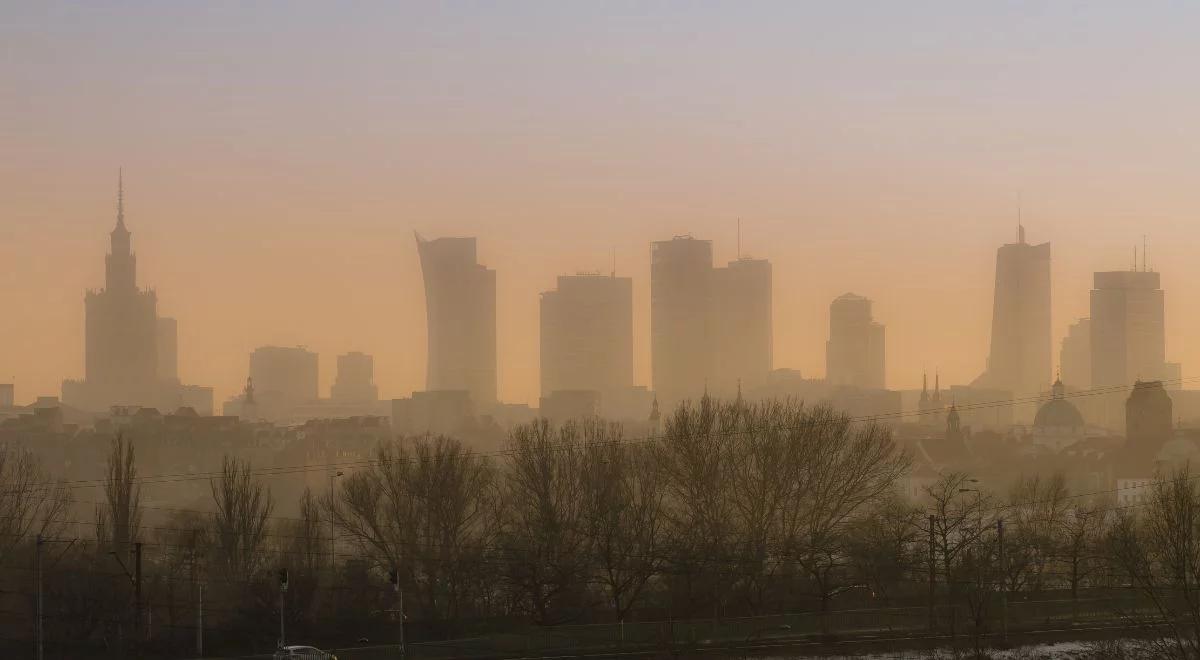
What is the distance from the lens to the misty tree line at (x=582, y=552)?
192 feet

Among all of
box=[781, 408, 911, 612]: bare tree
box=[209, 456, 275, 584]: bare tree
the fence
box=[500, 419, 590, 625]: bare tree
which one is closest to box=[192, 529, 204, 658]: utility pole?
box=[209, 456, 275, 584]: bare tree

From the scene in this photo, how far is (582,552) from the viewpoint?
65250 mm

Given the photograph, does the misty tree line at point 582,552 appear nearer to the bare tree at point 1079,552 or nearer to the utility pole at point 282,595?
the bare tree at point 1079,552

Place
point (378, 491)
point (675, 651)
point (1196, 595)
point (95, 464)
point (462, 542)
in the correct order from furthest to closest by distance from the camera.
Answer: point (95, 464), point (378, 491), point (462, 542), point (675, 651), point (1196, 595)

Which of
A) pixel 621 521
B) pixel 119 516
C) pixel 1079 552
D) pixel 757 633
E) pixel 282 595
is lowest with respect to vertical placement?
pixel 757 633

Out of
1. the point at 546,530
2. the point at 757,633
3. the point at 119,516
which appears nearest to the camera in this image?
the point at 757,633

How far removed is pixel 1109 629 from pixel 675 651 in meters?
15.2

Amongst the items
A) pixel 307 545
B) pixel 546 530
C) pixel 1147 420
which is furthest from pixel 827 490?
pixel 1147 420

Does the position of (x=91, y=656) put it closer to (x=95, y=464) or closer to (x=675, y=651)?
(x=675, y=651)

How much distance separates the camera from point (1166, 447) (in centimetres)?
18050

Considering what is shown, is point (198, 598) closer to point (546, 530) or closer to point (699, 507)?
point (546, 530)

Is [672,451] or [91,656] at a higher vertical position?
[672,451]

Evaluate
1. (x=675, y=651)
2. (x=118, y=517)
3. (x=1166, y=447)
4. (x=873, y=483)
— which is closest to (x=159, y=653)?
(x=675, y=651)

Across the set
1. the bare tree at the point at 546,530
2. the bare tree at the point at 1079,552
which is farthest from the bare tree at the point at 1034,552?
the bare tree at the point at 546,530
